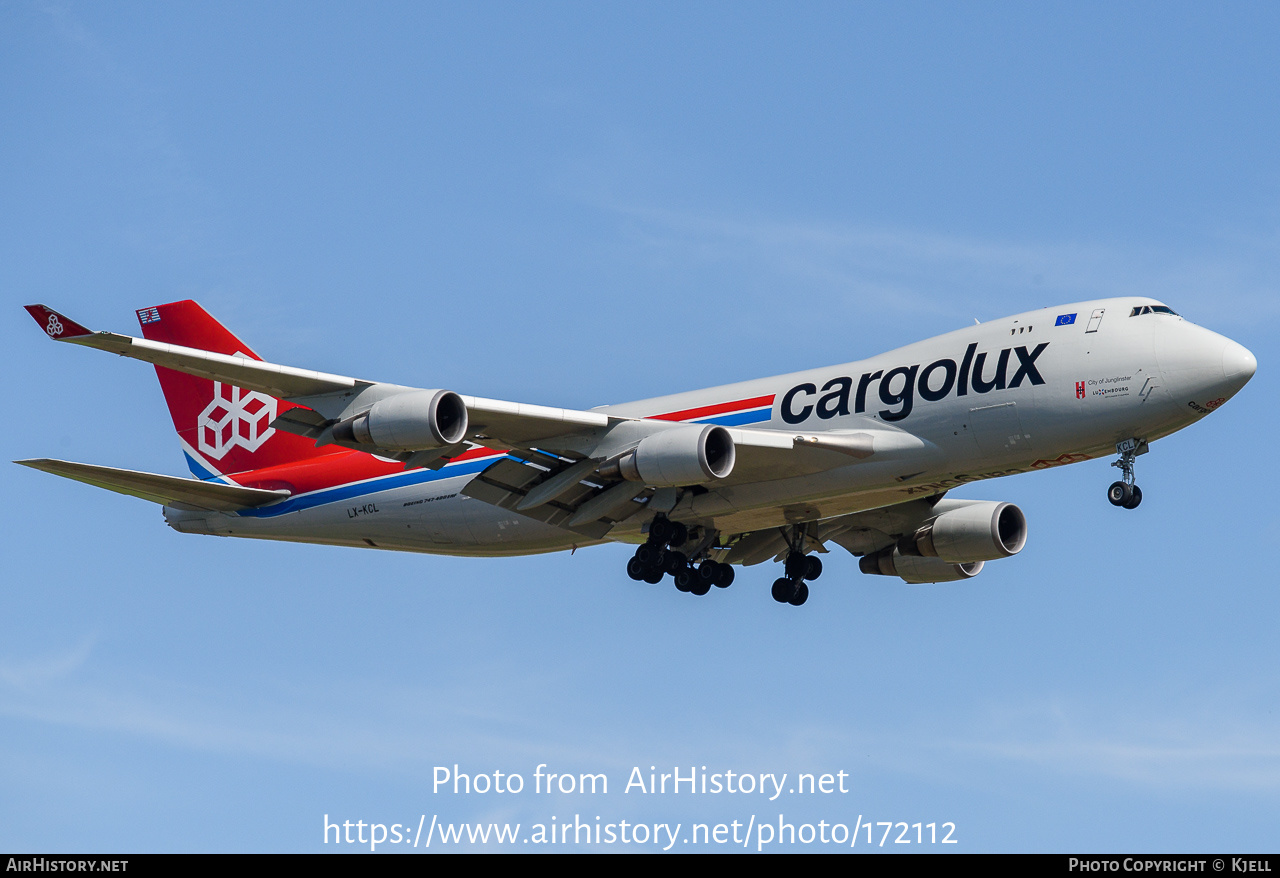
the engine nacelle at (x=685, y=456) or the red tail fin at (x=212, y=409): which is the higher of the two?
the red tail fin at (x=212, y=409)

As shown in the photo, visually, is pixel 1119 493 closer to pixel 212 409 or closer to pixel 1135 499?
pixel 1135 499

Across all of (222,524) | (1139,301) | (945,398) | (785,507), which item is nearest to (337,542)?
(222,524)

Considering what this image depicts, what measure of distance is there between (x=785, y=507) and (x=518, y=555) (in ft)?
24.8

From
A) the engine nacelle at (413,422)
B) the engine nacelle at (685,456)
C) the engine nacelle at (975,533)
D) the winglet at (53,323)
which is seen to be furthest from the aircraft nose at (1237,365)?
the winglet at (53,323)

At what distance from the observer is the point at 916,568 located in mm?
38062

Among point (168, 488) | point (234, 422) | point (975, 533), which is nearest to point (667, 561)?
point (975, 533)

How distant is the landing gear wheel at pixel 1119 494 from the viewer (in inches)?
1142

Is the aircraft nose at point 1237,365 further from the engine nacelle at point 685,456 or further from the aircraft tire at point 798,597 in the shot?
the aircraft tire at point 798,597

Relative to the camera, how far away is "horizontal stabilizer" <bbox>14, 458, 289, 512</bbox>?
31877 mm

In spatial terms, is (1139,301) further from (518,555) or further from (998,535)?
(518,555)

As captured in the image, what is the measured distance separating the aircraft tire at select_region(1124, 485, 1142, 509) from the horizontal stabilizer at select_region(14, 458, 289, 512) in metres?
20.9

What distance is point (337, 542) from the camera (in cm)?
3775

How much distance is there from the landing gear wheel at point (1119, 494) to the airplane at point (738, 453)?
5 cm

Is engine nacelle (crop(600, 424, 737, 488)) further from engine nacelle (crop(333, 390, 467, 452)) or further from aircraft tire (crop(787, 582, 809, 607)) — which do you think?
aircraft tire (crop(787, 582, 809, 607))
